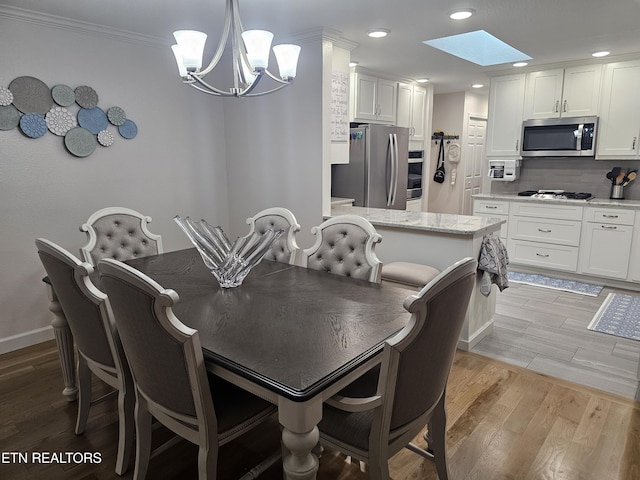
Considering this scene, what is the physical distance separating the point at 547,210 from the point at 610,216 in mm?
596

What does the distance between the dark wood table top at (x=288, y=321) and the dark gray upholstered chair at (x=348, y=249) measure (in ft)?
0.46

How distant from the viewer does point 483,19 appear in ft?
10.1

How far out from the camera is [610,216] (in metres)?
4.39

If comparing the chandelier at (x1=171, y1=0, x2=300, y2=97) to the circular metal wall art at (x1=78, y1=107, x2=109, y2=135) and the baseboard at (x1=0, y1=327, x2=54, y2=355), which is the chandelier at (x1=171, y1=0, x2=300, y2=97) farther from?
the baseboard at (x1=0, y1=327, x2=54, y2=355)

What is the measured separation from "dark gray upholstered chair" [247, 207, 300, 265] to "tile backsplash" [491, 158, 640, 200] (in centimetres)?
384

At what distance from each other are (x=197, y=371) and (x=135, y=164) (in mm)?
2777

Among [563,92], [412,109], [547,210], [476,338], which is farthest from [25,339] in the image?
[563,92]

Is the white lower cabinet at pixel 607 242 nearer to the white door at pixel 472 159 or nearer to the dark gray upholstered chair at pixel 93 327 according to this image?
the white door at pixel 472 159

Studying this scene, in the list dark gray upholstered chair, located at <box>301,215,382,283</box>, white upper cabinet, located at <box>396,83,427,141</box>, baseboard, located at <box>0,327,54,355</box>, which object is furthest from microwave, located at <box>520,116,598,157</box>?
baseboard, located at <box>0,327,54,355</box>

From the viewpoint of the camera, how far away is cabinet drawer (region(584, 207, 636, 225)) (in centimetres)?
429

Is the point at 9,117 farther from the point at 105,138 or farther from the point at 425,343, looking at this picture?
the point at 425,343

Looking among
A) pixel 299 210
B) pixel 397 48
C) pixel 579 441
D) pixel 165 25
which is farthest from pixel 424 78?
pixel 579 441

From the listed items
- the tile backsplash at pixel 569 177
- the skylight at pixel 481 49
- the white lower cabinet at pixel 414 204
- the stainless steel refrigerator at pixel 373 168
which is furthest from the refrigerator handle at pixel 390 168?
the tile backsplash at pixel 569 177

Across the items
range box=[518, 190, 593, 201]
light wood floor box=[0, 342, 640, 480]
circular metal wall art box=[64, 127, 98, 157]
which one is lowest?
light wood floor box=[0, 342, 640, 480]
